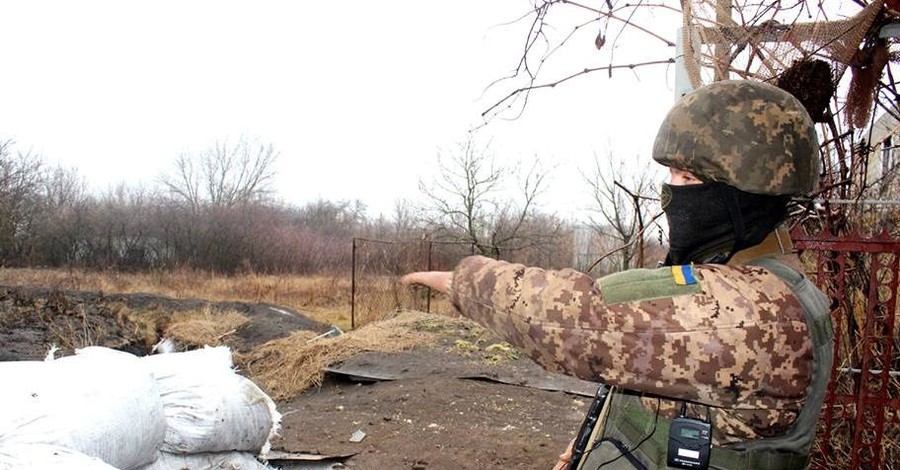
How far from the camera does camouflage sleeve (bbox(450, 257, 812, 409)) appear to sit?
1.17 m

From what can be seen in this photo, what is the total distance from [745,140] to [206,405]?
238 cm

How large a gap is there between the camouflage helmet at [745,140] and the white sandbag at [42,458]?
1.76 meters

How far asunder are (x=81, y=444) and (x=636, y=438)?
1.66 metres

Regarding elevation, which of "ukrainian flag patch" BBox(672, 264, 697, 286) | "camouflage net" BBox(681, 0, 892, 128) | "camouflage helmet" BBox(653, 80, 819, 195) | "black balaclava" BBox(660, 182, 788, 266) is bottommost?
"ukrainian flag patch" BBox(672, 264, 697, 286)

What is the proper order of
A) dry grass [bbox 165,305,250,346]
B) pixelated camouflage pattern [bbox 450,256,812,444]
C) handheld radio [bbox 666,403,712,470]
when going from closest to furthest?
pixelated camouflage pattern [bbox 450,256,812,444], handheld radio [bbox 666,403,712,470], dry grass [bbox 165,305,250,346]

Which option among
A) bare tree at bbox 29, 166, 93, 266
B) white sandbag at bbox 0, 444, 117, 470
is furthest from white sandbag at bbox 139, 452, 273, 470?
bare tree at bbox 29, 166, 93, 266

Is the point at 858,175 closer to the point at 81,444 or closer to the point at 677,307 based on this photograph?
the point at 677,307

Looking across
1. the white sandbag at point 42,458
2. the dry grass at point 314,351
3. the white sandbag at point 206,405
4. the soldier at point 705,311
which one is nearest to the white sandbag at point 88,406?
the white sandbag at point 42,458

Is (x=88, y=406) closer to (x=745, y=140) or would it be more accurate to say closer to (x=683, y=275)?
(x=683, y=275)

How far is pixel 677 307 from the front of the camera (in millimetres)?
1181

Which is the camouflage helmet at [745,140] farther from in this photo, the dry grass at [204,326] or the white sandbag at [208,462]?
the dry grass at [204,326]

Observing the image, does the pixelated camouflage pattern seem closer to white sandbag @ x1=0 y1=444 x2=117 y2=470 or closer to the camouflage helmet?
the camouflage helmet

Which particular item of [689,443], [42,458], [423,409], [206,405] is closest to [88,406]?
[42,458]

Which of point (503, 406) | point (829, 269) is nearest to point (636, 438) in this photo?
point (829, 269)
